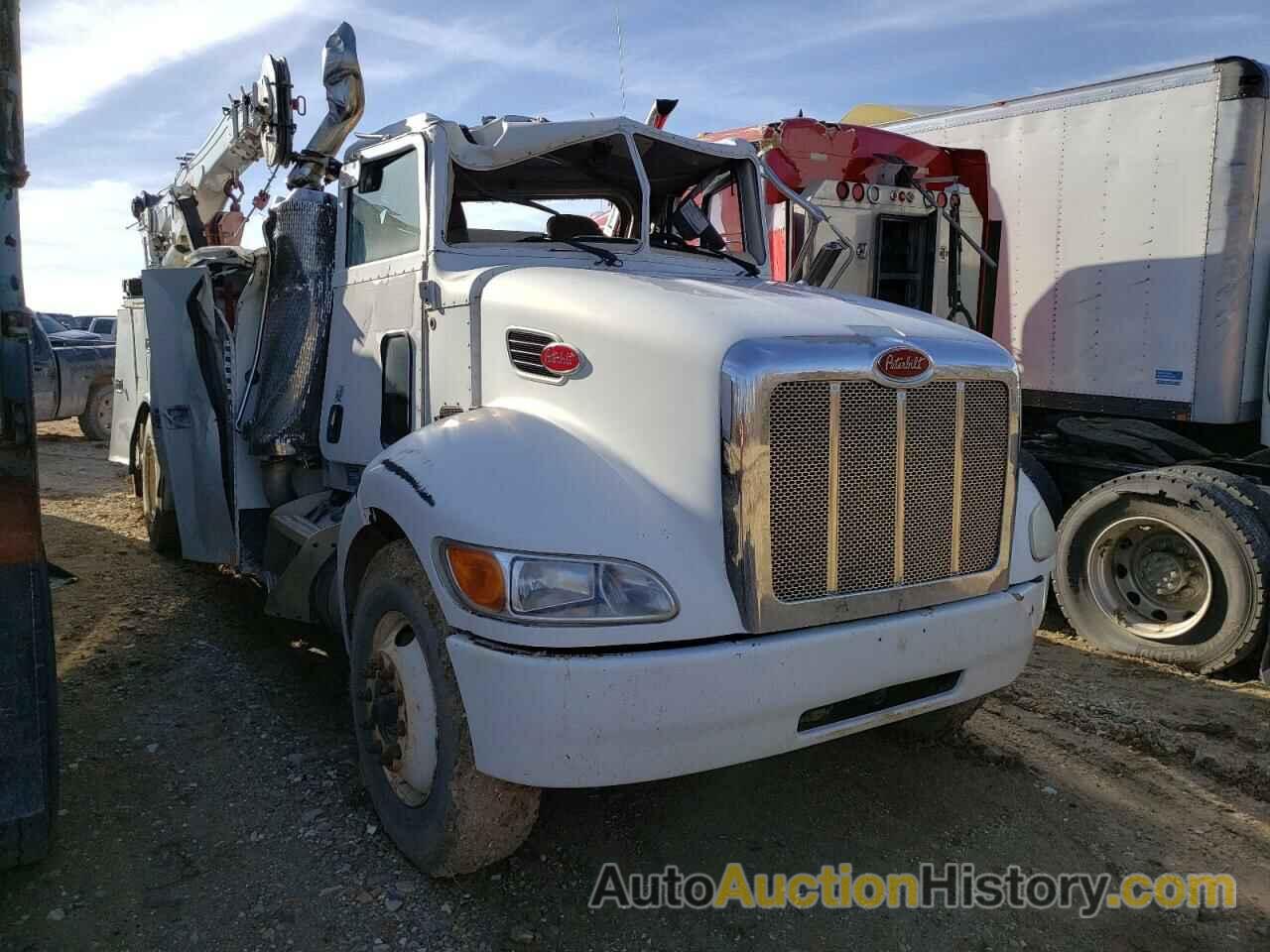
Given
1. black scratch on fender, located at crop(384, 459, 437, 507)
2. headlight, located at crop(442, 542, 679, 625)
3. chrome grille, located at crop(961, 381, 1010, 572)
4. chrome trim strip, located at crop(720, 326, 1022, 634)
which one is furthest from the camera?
chrome grille, located at crop(961, 381, 1010, 572)

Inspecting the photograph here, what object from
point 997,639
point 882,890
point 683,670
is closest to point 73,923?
point 683,670

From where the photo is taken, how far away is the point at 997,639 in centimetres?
314

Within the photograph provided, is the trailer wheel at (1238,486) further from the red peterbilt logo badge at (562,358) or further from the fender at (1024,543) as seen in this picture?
the red peterbilt logo badge at (562,358)

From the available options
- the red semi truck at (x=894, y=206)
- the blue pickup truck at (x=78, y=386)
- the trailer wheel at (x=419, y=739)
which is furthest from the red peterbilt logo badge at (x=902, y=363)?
the blue pickup truck at (x=78, y=386)

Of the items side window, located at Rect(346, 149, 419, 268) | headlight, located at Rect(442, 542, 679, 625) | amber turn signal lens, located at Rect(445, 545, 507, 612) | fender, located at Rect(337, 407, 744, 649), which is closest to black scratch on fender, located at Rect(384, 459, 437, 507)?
fender, located at Rect(337, 407, 744, 649)

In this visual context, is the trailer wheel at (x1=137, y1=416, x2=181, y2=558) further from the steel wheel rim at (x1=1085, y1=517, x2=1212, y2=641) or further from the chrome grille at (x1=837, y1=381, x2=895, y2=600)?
the steel wheel rim at (x1=1085, y1=517, x2=1212, y2=641)

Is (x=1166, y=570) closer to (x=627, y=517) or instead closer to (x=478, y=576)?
(x=627, y=517)

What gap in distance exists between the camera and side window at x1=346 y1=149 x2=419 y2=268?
4.07 metres

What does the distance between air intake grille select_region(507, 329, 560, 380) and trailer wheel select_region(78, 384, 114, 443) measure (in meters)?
13.9

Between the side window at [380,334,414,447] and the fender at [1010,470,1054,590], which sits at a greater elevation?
the side window at [380,334,414,447]

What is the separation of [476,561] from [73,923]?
1.62 meters

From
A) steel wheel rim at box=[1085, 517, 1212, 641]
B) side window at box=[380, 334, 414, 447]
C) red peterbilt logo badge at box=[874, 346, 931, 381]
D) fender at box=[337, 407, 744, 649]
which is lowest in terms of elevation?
steel wheel rim at box=[1085, 517, 1212, 641]

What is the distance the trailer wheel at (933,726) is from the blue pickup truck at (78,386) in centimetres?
1277

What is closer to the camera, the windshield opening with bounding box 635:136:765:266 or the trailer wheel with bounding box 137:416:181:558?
the windshield opening with bounding box 635:136:765:266
